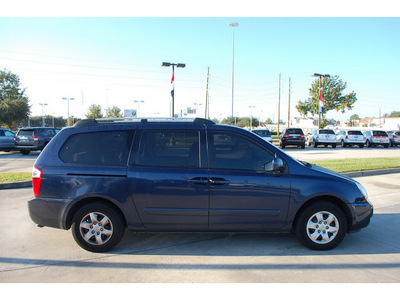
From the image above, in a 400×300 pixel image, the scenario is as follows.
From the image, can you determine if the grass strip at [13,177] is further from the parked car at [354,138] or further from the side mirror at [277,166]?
the parked car at [354,138]

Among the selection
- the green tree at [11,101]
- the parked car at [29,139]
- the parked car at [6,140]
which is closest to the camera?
the parked car at [29,139]

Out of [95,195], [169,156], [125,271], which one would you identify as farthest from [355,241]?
[95,195]

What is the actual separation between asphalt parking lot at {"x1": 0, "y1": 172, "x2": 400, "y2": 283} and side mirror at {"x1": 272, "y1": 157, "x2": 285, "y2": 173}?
1.15m

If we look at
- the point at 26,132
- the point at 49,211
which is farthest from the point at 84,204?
the point at 26,132

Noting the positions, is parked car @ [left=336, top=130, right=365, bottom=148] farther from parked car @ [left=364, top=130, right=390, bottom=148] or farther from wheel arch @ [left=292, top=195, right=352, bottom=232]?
wheel arch @ [left=292, top=195, right=352, bottom=232]

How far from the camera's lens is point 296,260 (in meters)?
3.78

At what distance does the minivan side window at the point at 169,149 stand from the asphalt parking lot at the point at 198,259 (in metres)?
1.25

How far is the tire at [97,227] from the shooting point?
3.98m

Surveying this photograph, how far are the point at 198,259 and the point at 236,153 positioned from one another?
1519 millimetres

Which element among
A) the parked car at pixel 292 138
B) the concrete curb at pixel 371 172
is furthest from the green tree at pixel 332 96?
the concrete curb at pixel 371 172

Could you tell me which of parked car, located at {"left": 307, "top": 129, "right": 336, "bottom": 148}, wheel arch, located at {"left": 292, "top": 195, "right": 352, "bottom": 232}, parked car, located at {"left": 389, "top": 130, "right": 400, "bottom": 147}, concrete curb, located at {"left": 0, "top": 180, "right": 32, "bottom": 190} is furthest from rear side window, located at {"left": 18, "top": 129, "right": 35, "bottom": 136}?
parked car, located at {"left": 389, "top": 130, "right": 400, "bottom": 147}

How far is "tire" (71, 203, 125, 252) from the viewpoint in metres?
3.98

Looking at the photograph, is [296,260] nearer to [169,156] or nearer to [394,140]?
[169,156]

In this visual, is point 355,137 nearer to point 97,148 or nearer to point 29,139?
point 29,139
